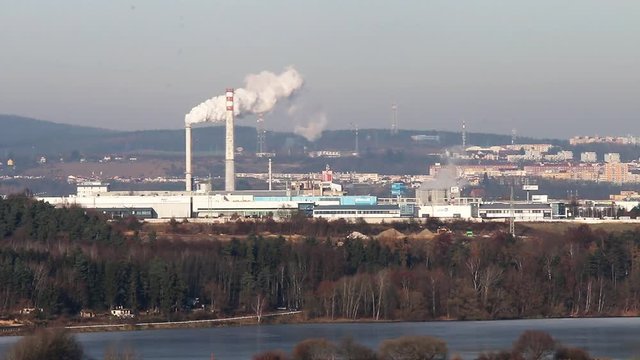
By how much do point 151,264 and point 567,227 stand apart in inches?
867

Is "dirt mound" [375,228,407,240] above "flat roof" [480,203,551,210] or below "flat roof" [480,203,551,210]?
below

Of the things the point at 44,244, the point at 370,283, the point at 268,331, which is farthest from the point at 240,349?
the point at 44,244

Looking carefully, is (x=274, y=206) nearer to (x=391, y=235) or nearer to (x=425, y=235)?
(x=425, y=235)

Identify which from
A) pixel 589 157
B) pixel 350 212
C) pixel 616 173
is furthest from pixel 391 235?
pixel 589 157

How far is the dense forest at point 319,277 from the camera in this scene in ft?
123

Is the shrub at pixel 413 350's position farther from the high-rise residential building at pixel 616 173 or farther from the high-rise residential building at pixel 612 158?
the high-rise residential building at pixel 612 158

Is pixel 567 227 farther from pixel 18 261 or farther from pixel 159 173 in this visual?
pixel 159 173

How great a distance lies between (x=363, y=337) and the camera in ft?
102

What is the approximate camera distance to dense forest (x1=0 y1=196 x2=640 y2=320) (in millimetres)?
37344

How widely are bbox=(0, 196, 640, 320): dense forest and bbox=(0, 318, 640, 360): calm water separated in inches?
70.6

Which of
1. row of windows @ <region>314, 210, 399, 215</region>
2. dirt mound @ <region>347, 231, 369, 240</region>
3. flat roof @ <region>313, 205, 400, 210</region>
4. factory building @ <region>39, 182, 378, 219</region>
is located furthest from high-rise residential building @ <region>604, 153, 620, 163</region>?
dirt mound @ <region>347, 231, 369, 240</region>

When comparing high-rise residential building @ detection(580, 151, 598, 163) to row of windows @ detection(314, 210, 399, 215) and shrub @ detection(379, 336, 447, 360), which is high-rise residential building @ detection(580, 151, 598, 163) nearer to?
row of windows @ detection(314, 210, 399, 215)

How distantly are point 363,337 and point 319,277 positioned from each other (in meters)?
10.1

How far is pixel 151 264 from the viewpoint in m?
38.4
